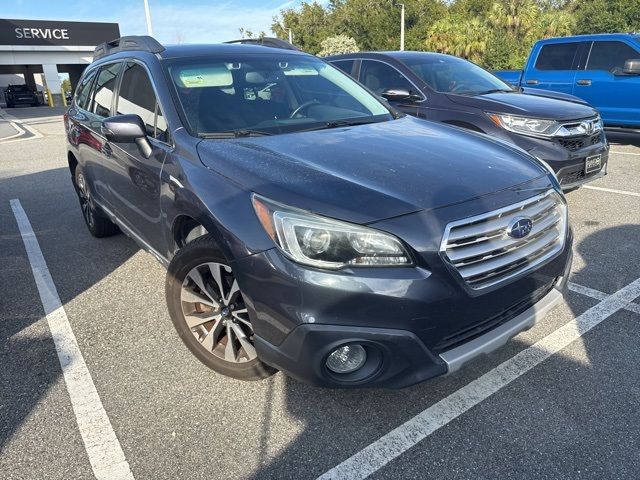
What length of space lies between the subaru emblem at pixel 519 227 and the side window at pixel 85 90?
3.98m

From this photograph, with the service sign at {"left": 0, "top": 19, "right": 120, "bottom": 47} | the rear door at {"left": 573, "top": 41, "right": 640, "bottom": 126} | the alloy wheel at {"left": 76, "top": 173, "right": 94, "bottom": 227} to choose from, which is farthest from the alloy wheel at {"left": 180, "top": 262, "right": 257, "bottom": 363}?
the service sign at {"left": 0, "top": 19, "right": 120, "bottom": 47}

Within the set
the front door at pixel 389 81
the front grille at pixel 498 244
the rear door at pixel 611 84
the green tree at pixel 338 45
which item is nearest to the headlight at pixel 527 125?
the front door at pixel 389 81

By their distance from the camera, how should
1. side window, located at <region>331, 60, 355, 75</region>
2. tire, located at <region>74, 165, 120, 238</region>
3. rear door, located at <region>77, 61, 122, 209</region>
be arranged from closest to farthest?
rear door, located at <region>77, 61, 122, 209</region>, tire, located at <region>74, 165, 120, 238</region>, side window, located at <region>331, 60, 355, 75</region>

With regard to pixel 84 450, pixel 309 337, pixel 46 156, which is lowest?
pixel 46 156

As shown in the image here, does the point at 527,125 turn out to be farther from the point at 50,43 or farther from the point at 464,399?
the point at 50,43

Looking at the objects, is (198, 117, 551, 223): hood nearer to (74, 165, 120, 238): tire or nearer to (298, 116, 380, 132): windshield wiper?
(298, 116, 380, 132): windshield wiper

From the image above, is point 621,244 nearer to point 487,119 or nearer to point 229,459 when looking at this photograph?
point 487,119

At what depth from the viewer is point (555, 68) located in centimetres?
929

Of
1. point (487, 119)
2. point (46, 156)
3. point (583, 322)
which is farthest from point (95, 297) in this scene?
point (46, 156)

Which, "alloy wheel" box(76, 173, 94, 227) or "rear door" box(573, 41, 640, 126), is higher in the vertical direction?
"rear door" box(573, 41, 640, 126)

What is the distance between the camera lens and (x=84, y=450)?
2.25m

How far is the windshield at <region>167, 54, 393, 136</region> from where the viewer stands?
3002 mm

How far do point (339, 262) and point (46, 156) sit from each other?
10880 mm

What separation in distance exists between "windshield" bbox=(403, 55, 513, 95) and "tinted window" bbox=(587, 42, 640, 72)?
3.41 metres
